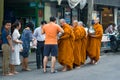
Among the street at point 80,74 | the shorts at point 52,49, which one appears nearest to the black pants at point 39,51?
the street at point 80,74

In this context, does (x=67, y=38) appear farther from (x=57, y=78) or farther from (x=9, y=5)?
Answer: (x=9, y=5)

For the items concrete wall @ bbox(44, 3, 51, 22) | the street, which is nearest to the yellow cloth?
the street

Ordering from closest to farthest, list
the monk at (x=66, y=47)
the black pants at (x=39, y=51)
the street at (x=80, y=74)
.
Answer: the street at (x=80, y=74) → the monk at (x=66, y=47) → the black pants at (x=39, y=51)

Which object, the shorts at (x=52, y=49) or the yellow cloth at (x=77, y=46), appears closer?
the shorts at (x=52, y=49)

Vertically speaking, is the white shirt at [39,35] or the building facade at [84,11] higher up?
the building facade at [84,11]

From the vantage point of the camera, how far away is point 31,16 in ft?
74.7

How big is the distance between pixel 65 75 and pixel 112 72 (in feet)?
5.59

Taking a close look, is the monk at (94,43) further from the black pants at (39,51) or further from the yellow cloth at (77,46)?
the black pants at (39,51)

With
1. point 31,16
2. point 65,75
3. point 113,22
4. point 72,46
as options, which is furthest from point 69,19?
point 65,75

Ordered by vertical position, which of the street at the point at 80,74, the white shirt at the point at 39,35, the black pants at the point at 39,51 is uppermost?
the white shirt at the point at 39,35

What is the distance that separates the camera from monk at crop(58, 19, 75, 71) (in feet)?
46.5

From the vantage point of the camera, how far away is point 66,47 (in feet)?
46.9

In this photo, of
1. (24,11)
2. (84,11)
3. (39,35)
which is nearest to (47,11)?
(24,11)

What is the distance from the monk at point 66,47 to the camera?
14.2m
